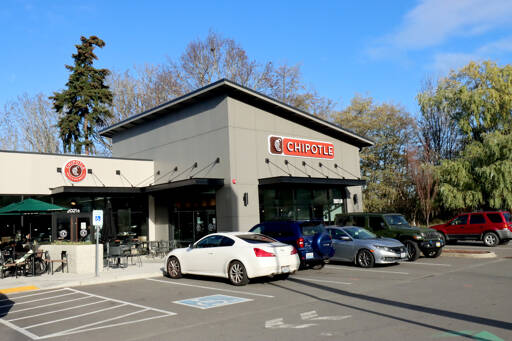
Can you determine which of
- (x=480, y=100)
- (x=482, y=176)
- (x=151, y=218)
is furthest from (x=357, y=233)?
(x=480, y=100)

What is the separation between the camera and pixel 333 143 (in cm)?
2684

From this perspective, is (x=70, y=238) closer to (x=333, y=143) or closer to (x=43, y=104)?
(x=333, y=143)

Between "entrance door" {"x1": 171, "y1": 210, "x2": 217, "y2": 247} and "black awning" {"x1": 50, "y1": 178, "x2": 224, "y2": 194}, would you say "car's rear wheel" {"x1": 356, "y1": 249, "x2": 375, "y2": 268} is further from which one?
"entrance door" {"x1": 171, "y1": 210, "x2": 217, "y2": 247}

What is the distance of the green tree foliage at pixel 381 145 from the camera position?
41375mm

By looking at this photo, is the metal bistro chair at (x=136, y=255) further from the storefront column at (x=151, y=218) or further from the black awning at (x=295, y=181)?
the black awning at (x=295, y=181)

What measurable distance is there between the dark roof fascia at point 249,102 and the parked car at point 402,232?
287 inches

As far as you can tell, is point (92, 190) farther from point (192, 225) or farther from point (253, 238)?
point (253, 238)

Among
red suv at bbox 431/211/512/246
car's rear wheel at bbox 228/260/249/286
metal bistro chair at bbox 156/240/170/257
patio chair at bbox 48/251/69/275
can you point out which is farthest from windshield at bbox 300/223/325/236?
red suv at bbox 431/211/512/246

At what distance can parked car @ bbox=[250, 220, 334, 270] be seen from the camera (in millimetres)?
13922

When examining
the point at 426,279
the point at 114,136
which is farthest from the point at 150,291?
the point at 114,136

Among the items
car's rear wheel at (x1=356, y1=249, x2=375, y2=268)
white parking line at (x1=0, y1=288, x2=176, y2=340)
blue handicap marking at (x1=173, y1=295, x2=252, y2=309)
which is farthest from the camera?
car's rear wheel at (x1=356, y1=249, x2=375, y2=268)

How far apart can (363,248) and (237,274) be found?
5.29 metres

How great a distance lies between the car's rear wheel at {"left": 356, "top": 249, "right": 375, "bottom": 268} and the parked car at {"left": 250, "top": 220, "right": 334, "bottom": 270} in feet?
4.71

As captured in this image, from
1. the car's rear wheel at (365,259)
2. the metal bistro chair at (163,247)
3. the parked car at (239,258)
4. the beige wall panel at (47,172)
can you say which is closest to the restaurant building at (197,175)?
the beige wall panel at (47,172)
